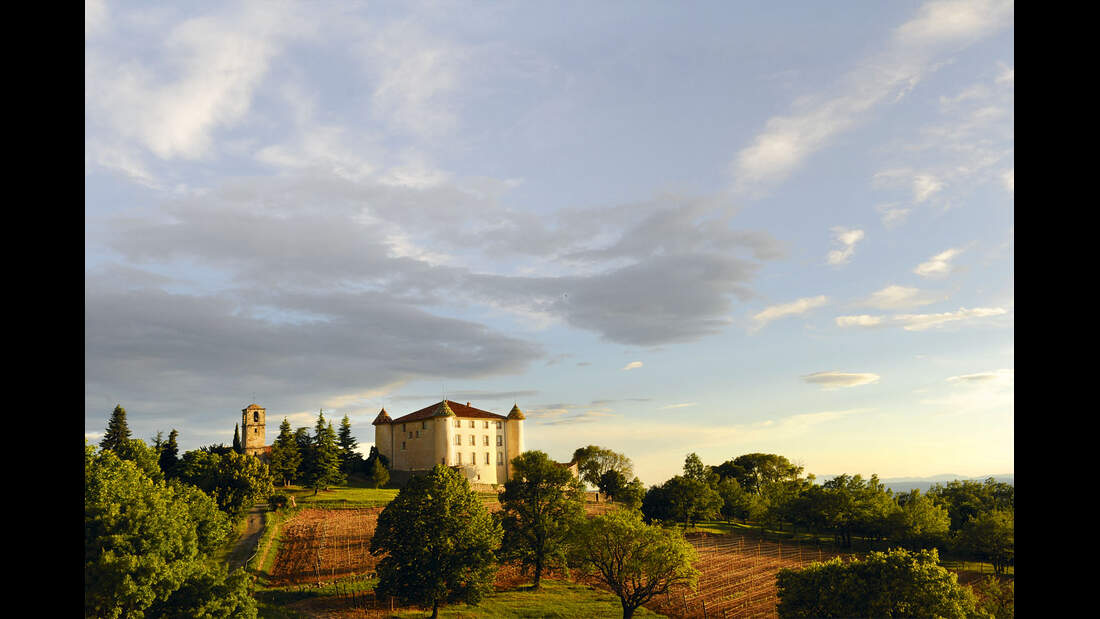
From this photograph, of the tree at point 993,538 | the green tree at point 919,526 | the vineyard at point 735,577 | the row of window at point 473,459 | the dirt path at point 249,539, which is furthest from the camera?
the row of window at point 473,459

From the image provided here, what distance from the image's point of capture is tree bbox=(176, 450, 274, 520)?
54281mm

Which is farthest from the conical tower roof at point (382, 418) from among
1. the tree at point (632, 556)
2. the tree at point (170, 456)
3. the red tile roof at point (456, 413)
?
the tree at point (632, 556)

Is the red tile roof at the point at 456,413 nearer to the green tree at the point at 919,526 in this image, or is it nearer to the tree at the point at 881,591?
the green tree at the point at 919,526

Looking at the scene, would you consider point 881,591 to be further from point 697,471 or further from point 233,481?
point 697,471

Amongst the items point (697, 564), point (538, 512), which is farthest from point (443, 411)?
point (697, 564)

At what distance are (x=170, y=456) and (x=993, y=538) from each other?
83733mm

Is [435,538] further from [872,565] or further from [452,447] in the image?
[452,447]

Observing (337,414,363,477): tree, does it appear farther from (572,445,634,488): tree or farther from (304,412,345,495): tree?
(572,445,634,488): tree

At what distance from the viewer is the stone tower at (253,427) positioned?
326 ft

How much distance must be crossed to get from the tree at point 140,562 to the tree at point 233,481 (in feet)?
72.4

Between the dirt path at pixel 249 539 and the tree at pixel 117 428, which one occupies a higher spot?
the tree at pixel 117 428

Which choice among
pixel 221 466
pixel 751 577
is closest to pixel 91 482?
pixel 221 466
